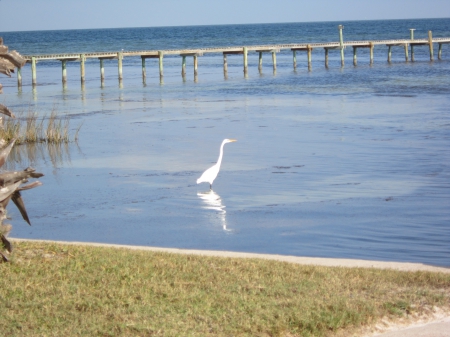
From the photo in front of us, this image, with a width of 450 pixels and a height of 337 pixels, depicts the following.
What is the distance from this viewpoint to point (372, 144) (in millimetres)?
18875

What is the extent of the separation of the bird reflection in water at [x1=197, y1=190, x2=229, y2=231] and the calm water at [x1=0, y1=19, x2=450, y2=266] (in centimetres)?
3

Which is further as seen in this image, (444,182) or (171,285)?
(444,182)

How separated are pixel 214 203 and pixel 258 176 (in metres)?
2.46

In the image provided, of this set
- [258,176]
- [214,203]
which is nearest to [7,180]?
[214,203]

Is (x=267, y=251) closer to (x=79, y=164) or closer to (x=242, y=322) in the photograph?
(x=242, y=322)

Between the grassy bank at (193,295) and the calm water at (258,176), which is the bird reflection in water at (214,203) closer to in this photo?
the calm water at (258,176)

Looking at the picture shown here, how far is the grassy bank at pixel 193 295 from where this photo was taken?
5934mm

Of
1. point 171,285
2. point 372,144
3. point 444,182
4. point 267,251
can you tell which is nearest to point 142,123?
point 372,144

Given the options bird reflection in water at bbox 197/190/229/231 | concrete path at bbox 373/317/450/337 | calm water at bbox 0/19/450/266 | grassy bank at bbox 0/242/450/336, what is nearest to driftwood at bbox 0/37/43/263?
grassy bank at bbox 0/242/450/336

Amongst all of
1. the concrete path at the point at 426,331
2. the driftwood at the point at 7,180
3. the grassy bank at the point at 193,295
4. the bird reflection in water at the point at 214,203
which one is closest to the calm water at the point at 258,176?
the bird reflection in water at the point at 214,203

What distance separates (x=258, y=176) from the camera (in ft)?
49.4

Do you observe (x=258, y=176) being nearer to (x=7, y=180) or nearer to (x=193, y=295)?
(x=7, y=180)

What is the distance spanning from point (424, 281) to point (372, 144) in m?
11.9

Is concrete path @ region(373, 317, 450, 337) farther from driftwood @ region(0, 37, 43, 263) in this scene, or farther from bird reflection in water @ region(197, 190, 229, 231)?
bird reflection in water @ region(197, 190, 229, 231)
